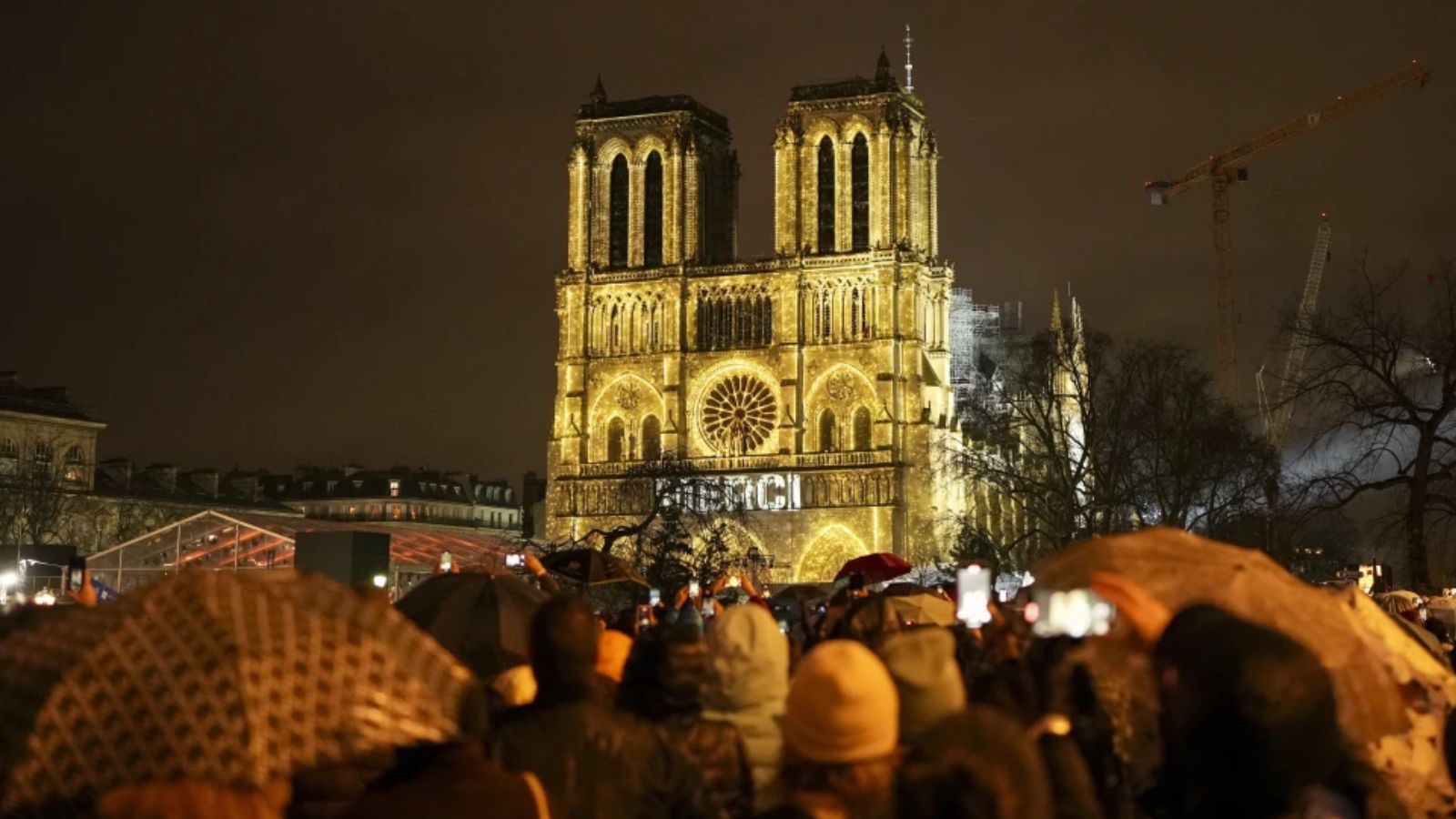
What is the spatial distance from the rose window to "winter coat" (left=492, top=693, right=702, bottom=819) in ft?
241

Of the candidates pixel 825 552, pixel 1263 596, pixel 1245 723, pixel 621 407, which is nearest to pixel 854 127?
pixel 621 407

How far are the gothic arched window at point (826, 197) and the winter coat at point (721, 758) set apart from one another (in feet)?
238

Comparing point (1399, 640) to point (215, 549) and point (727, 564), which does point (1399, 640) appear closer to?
point (215, 549)

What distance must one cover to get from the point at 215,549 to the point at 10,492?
40402 mm

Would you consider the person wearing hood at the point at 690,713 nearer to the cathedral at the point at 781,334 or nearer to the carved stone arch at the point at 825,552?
the cathedral at the point at 781,334

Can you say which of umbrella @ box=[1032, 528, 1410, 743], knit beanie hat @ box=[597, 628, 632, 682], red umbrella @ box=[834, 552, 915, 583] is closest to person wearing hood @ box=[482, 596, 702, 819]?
umbrella @ box=[1032, 528, 1410, 743]

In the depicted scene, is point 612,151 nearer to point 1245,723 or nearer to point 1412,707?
point 1412,707

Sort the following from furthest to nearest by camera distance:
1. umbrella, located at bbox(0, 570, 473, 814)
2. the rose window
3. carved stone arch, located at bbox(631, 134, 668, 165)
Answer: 1. carved stone arch, located at bbox(631, 134, 668, 165)
2. the rose window
3. umbrella, located at bbox(0, 570, 473, 814)

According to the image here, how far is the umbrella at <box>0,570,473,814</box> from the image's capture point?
377cm

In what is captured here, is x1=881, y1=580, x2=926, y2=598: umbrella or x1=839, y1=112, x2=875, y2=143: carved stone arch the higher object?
x1=839, y1=112, x2=875, y2=143: carved stone arch

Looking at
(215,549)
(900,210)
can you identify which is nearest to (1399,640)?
(215,549)

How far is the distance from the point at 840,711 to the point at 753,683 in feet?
6.37

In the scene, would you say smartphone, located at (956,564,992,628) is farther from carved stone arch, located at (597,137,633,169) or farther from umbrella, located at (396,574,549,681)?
carved stone arch, located at (597,137,633,169)

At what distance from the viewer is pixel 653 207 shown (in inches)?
3236
